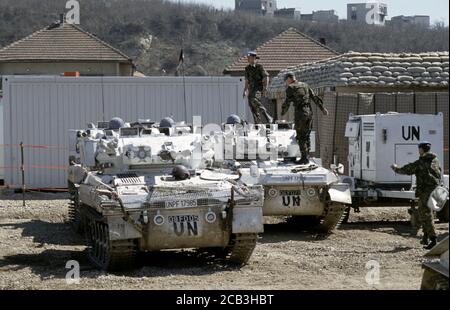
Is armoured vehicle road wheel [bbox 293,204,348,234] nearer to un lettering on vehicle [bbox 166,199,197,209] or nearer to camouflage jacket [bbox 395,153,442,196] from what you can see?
camouflage jacket [bbox 395,153,442,196]

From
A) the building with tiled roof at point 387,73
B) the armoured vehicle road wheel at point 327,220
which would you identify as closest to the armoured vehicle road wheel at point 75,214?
the armoured vehicle road wheel at point 327,220

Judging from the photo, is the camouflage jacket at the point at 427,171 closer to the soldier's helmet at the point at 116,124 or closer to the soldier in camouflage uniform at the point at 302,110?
the soldier in camouflage uniform at the point at 302,110

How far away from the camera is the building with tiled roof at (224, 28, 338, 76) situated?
39875 millimetres

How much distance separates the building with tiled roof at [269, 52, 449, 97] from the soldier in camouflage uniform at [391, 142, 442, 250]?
320 inches

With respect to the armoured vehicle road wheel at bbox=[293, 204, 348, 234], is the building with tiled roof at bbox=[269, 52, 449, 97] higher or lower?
higher

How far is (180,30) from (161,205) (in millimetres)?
58550

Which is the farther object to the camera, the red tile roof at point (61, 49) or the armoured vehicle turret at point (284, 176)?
the red tile roof at point (61, 49)

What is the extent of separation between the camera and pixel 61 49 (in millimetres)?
40719

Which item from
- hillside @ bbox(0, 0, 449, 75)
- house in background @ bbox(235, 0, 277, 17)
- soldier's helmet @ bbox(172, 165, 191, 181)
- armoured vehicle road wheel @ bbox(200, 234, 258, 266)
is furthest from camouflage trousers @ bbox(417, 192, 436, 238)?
house in background @ bbox(235, 0, 277, 17)

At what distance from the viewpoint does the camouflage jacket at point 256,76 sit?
639 inches

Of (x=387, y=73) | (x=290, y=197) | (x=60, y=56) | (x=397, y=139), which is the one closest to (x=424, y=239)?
(x=290, y=197)

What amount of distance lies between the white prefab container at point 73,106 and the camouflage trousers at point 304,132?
6.50m
